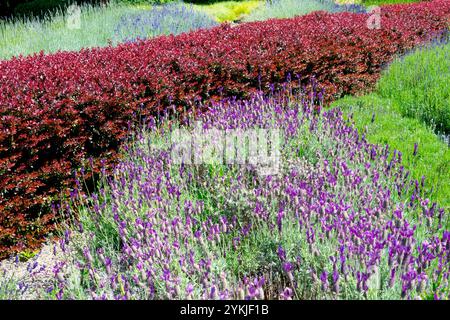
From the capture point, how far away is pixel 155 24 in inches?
377

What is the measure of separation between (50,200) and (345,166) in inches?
105

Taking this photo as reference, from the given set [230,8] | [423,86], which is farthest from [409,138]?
[230,8]

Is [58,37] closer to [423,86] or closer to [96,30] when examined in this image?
[96,30]

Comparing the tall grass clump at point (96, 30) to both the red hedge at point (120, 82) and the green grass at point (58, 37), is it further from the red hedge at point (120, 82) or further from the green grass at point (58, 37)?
the red hedge at point (120, 82)

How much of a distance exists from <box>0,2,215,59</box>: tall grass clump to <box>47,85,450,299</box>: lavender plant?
4.54m

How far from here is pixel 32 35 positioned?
8992mm

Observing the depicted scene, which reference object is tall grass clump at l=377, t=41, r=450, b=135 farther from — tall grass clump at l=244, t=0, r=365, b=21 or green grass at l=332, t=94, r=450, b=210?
tall grass clump at l=244, t=0, r=365, b=21

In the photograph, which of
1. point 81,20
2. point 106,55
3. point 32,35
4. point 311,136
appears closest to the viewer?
point 311,136

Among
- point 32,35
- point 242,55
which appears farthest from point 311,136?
point 32,35

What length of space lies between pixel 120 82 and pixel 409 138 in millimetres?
3313

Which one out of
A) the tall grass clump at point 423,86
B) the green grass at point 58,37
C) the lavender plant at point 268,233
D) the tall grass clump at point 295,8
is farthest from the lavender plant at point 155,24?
the lavender plant at point 268,233

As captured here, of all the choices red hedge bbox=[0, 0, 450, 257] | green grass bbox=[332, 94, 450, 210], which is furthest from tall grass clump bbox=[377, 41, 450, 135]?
red hedge bbox=[0, 0, 450, 257]

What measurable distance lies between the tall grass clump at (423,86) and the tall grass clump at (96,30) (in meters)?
4.62
